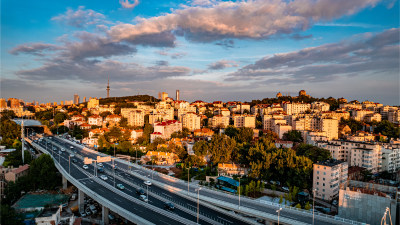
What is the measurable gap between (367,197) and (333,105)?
69.2 meters

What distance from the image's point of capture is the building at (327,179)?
2805 centimetres

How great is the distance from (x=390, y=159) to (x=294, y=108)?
37352 millimetres

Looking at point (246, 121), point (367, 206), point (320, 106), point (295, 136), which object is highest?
point (320, 106)

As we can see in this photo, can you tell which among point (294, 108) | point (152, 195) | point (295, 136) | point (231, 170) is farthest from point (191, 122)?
point (152, 195)

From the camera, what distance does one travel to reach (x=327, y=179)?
92.5 ft

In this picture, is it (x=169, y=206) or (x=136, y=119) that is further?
(x=136, y=119)

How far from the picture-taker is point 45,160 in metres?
35.1

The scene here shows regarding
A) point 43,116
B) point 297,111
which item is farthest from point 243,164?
point 43,116

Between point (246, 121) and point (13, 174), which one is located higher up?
point (246, 121)

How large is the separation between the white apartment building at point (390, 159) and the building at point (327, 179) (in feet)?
46.7

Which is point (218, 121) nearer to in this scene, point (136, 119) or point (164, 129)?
point (164, 129)

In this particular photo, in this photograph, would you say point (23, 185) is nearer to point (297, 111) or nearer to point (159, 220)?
point (159, 220)

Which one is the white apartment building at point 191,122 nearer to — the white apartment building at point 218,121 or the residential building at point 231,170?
the white apartment building at point 218,121

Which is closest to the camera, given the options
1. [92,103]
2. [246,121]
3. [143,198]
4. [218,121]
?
[143,198]
